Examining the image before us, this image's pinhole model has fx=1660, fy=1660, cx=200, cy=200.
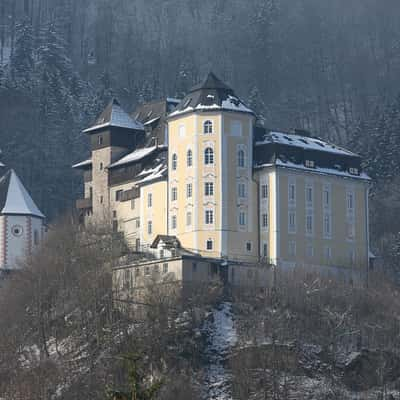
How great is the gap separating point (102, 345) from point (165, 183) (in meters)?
14.5

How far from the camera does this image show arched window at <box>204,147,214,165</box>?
106 m

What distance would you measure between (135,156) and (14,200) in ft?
42.8

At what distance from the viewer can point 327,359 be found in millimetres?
98188

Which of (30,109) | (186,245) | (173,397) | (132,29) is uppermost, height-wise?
(132,29)

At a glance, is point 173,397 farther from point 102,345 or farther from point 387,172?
point 387,172

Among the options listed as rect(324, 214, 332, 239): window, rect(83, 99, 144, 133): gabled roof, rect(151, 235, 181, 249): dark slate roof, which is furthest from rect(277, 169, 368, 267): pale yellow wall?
rect(83, 99, 144, 133): gabled roof

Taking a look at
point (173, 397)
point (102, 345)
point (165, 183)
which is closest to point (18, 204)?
point (165, 183)

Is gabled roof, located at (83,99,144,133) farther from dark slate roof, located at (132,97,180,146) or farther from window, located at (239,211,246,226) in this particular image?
window, located at (239,211,246,226)

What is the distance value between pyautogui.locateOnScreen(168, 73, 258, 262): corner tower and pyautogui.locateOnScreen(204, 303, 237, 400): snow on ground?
224 inches

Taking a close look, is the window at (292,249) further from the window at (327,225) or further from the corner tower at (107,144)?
the corner tower at (107,144)

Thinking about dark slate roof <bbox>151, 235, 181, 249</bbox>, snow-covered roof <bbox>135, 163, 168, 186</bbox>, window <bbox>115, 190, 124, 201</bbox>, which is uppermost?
snow-covered roof <bbox>135, 163, 168, 186</bbox>

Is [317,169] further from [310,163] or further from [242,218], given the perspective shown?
[242,218]

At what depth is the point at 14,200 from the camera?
404 ft

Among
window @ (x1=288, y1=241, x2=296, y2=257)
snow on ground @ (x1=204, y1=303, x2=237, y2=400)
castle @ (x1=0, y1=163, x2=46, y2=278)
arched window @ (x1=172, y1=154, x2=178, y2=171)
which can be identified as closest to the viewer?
snow on ground @ (x1=204, y1=303, x2=237, y2=400)
